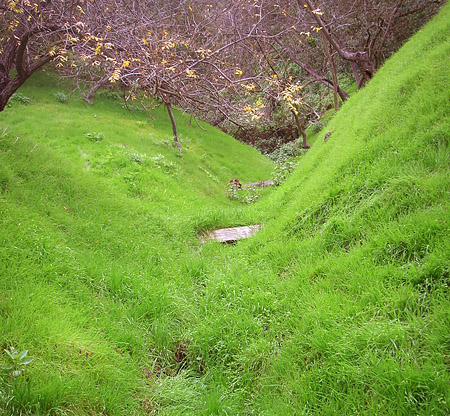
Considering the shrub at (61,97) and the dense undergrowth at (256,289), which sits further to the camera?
the shrub at (61,97)

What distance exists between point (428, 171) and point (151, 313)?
14.6 feet

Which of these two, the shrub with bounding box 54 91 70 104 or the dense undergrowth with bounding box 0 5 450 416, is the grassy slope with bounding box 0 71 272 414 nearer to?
the dense undergrowth with bounding box 0 5 450 416

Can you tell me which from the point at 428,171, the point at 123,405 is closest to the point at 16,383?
the point at 123,405

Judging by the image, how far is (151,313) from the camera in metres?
4.72

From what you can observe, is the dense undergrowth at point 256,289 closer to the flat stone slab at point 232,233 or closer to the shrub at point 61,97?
the flat stone slab at point 232,233

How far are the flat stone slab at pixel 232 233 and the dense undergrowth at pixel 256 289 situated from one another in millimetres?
370

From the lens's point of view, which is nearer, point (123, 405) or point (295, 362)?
point (123, 405)

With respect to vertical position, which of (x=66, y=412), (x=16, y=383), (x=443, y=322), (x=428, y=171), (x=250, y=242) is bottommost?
(x=250, y=242)

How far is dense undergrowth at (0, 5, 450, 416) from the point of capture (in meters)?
2.96

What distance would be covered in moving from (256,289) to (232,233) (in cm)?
313

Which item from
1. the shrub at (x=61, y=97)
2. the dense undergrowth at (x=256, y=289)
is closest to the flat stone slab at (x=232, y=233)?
the dense undergrowth at (x=256, y=289)

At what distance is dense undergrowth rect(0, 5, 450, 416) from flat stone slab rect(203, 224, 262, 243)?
0.37 metres

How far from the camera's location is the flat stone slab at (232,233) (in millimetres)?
7600

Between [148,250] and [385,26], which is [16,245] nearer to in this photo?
[148,250]
